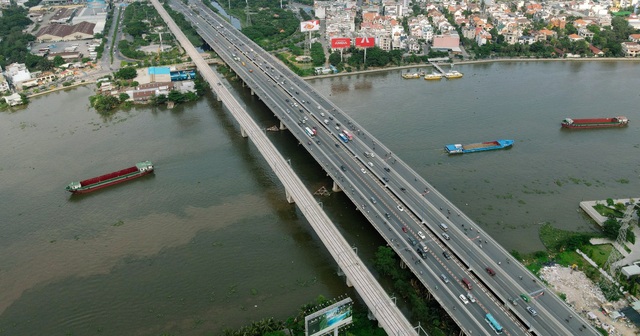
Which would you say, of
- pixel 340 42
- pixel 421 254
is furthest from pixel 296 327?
pixel 340 42

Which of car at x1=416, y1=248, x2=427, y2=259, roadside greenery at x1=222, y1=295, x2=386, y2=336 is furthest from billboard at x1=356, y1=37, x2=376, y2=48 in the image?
roadside greenery at x1=222, y1=295, x2=386, y2=336

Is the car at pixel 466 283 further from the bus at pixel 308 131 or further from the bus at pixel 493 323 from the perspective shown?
the bus at pixel 308 131

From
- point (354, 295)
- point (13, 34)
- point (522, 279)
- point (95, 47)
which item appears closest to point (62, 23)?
point (13, 34)

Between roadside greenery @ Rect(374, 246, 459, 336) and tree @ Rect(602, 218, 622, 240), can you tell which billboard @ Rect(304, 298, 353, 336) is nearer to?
roadside greenery @ Rect(374, 246, 459, 336)

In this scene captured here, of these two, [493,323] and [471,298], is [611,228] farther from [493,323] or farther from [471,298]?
[493,323]

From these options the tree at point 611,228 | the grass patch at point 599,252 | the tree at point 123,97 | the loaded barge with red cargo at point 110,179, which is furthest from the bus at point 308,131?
the tree at point 123,97

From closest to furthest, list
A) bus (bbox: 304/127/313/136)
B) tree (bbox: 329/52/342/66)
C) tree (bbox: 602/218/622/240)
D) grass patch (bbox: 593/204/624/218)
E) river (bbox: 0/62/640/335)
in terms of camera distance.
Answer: river (bbox: 0/62/640/335) < tree (bbox: 602/218/622/240) < grass patch (bbox: 593/204/624/218) < bus (bbox: 304/127/313/136) < tree (bbox: 329/52/342/66)
